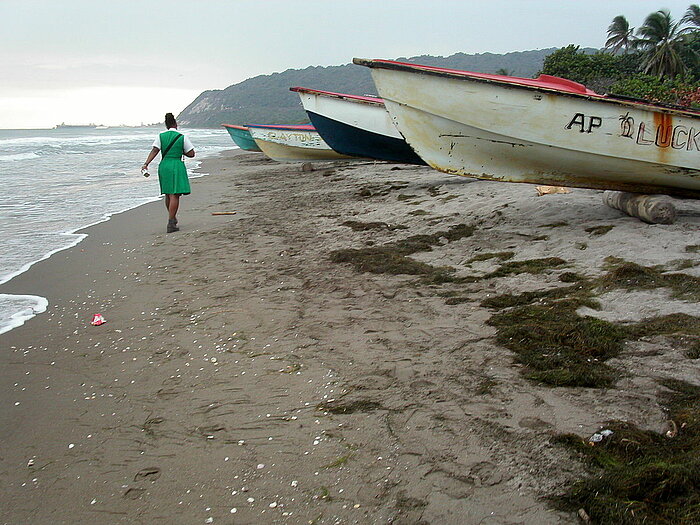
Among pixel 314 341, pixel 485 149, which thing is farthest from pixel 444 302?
pixel 485 149

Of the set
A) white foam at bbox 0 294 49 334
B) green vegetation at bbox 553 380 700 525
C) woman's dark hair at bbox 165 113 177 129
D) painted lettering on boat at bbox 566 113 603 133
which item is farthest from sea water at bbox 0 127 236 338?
painted lettering on boat at bbox 566 113 603 133

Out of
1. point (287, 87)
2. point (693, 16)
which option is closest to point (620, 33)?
point (693, 16)

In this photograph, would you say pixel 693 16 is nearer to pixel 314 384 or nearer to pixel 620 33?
pixel 620 33

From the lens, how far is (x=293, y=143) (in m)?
16.0

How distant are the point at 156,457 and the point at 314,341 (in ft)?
4.20

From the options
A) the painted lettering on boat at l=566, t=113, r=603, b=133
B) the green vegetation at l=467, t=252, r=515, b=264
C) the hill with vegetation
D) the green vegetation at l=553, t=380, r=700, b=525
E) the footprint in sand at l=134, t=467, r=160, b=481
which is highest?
the hill with vegetation

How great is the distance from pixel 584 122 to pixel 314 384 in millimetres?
3961

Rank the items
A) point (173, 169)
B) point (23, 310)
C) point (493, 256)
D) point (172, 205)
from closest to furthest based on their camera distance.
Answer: point (23, 310) < point (493, 256) < point (173, 169) < point (172, 205)

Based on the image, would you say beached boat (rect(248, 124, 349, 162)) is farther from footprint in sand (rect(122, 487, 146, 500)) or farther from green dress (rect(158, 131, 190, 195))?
footprint in sand (rect(122, 487, 146, 500))

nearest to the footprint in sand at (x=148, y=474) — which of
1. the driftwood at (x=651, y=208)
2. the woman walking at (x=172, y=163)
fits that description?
the driftwood at (x=651, y=208)

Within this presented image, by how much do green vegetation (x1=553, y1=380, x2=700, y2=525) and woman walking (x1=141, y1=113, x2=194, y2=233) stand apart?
6.18m

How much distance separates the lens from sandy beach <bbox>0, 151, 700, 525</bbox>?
2.06 meters

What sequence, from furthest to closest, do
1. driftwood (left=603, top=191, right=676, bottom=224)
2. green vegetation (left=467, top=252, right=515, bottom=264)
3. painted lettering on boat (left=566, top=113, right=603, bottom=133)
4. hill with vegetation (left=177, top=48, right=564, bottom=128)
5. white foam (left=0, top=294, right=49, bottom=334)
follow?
1. hill with vegetation (left=177, top=48, right=564, bottom=128)
2. painted lettering on boat (left=566, top=113, right=603, bottom=133)
3. driftwood (left=603, top=191, right=676, bottom=224)
4. green vegetation (left=467, top=252, right=515, bottom=264)
5. white foam (left=0, top=294, right=49, bottom=334)

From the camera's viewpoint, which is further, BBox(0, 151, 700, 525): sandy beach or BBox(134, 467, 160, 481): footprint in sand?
BBox(134, 467, 160, 481): footprint in sand
